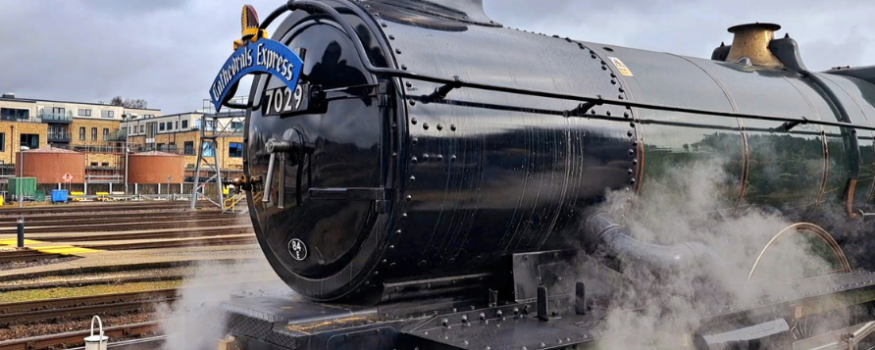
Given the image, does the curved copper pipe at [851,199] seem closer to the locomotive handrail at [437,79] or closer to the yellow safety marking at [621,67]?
the locomotive handrail at [437,79]

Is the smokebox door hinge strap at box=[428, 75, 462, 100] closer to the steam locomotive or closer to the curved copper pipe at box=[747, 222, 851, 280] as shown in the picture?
the steam locomotive

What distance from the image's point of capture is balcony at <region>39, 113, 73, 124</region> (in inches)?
2842

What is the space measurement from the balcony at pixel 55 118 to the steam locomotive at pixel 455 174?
249 feet

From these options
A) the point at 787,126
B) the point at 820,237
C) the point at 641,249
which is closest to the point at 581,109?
the point at 641,249

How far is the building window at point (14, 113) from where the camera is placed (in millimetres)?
72375

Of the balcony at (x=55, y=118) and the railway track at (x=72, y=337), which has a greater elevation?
the balcony at (x=55, y=118)

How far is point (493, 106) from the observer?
4.57 m

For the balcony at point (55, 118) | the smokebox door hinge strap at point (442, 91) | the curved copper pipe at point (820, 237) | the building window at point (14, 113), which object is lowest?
the curved copper pipe at point (820, 237)

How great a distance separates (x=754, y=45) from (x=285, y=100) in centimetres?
515

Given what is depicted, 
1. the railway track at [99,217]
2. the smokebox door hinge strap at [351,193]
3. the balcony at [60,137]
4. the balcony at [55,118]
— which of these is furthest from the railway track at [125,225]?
the balcony at [60,137]

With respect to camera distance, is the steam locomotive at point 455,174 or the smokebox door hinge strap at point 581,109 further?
the smokebox door hinge strap at point 581,109

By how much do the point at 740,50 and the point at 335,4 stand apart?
15.8 ft

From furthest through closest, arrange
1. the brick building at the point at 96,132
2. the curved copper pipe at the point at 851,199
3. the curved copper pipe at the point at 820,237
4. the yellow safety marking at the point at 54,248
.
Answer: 1. the brick building at the point at 96,132
2. the yellow safety marking at the point at 54,248
3. the curved copper pipe at the point at 851,199
4. the curved copper pipe at the point at 820,237

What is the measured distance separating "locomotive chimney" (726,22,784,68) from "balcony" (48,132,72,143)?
76.0m
